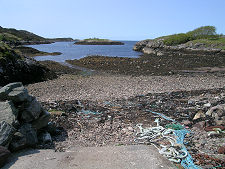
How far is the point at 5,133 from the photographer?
5035 millimetres

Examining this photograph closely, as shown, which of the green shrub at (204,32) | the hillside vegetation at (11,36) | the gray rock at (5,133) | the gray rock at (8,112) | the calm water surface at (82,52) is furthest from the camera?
the hillside vegetation at (11,36)

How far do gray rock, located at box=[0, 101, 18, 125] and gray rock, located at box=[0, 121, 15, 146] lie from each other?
323mm

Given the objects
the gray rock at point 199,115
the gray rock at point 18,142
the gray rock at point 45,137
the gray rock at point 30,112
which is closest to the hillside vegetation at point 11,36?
the gray rock at point 30,112

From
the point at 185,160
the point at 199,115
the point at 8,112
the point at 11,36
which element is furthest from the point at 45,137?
the point at 11,36

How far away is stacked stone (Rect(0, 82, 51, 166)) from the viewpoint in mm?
5176

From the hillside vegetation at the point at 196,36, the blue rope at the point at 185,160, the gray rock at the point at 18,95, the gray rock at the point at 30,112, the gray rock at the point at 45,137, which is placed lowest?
the blue rope at the point at 185,160

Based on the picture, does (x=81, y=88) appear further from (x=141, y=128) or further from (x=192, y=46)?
(x=192, y=46)

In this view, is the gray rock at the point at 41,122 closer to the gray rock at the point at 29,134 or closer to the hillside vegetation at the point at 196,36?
the gray rock at the point at 29,134

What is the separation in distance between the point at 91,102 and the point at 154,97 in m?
3.21

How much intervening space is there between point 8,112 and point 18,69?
39.2 feet

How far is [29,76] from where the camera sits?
16641 mm

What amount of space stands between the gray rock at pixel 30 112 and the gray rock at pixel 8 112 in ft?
0.87

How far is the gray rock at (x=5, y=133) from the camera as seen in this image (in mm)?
4965

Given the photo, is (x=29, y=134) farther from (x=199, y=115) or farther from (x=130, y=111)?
(x=199, y=115)
